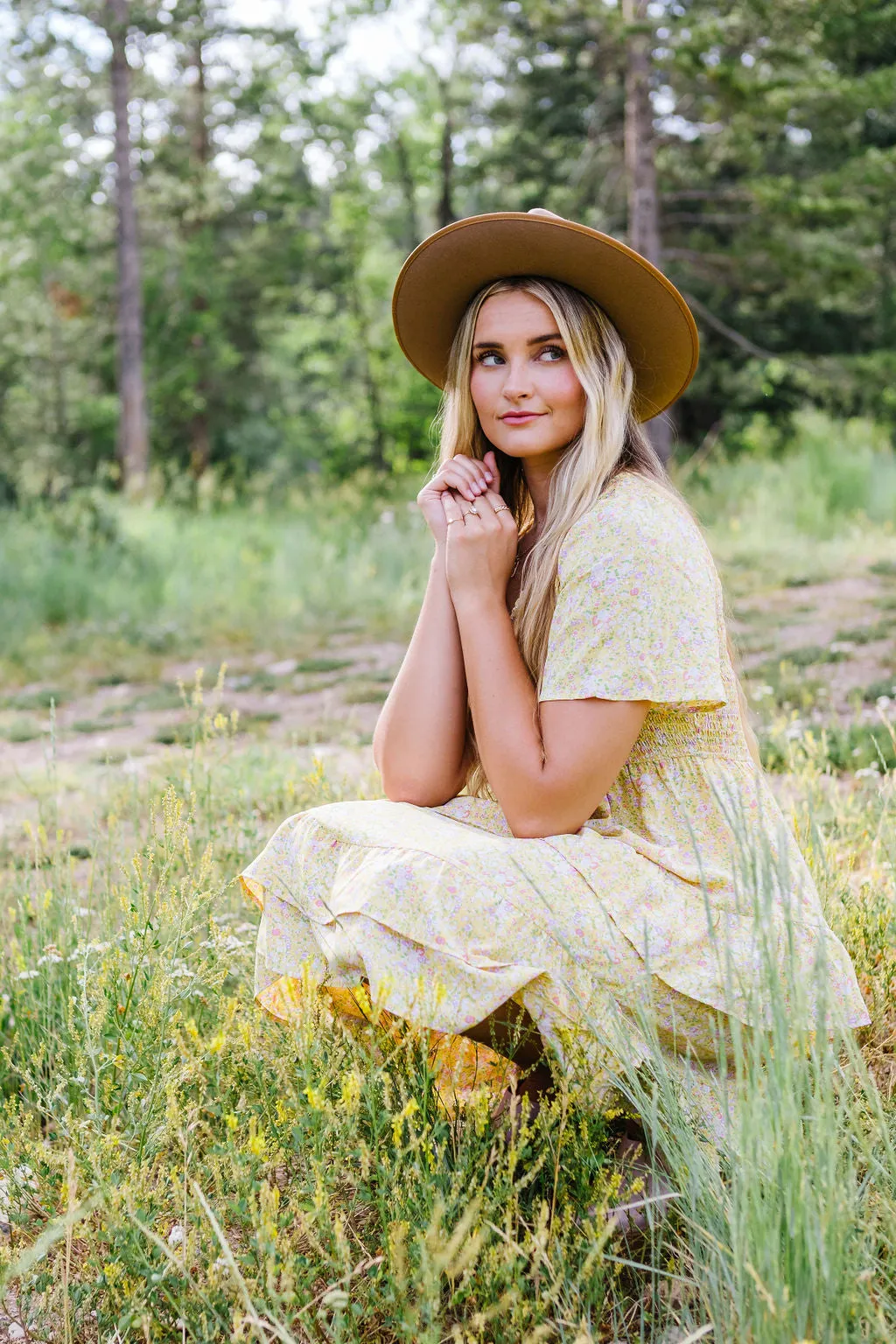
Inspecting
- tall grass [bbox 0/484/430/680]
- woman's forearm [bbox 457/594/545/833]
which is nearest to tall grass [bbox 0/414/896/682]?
tall grass [bbox 0/484/430/680]

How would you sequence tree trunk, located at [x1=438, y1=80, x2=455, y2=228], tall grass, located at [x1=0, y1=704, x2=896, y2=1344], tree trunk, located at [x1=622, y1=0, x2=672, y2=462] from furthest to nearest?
tree trunk, located at [x1=438, y1=80, x2=455, y2=228] < tree trunk, located at [x1=622, y1=0, x2=672, y2=462] < tall grass, located at [x1=0, y1=704, x2=896, y2=1344]

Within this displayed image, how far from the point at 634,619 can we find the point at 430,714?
22.7 inches

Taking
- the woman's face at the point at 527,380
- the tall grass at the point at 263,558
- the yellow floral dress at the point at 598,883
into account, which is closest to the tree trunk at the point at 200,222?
the tall grass at the point at 263,558

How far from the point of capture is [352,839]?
2.15 m

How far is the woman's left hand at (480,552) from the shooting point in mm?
2402

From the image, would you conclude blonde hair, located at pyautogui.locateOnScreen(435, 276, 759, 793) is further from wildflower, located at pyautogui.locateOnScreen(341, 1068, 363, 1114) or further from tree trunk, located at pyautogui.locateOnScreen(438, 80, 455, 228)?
tree trunk, located at pyautogui.locateOnScreen(438, 80, 455, 228)

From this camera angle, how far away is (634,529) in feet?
7.13

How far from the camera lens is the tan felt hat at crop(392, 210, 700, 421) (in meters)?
2.41

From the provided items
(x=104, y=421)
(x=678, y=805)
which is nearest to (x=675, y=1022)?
(x=678, y=805)

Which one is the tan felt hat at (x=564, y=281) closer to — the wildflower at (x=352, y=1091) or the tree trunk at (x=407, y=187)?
the wildflower at (x=352, y=1091)

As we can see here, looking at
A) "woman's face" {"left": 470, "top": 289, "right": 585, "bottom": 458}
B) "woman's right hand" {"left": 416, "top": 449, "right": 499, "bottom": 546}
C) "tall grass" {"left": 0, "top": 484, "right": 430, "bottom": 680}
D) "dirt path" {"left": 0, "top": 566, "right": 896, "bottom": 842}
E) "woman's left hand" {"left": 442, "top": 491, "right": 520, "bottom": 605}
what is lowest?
"dirt path" {"left": 0, "top": 566, "right": 896, "bottom": 842}

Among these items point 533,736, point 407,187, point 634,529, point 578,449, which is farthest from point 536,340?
point 407,187

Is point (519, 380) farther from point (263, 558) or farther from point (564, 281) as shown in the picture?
point (263, 558)

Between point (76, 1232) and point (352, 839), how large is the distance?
76cm
